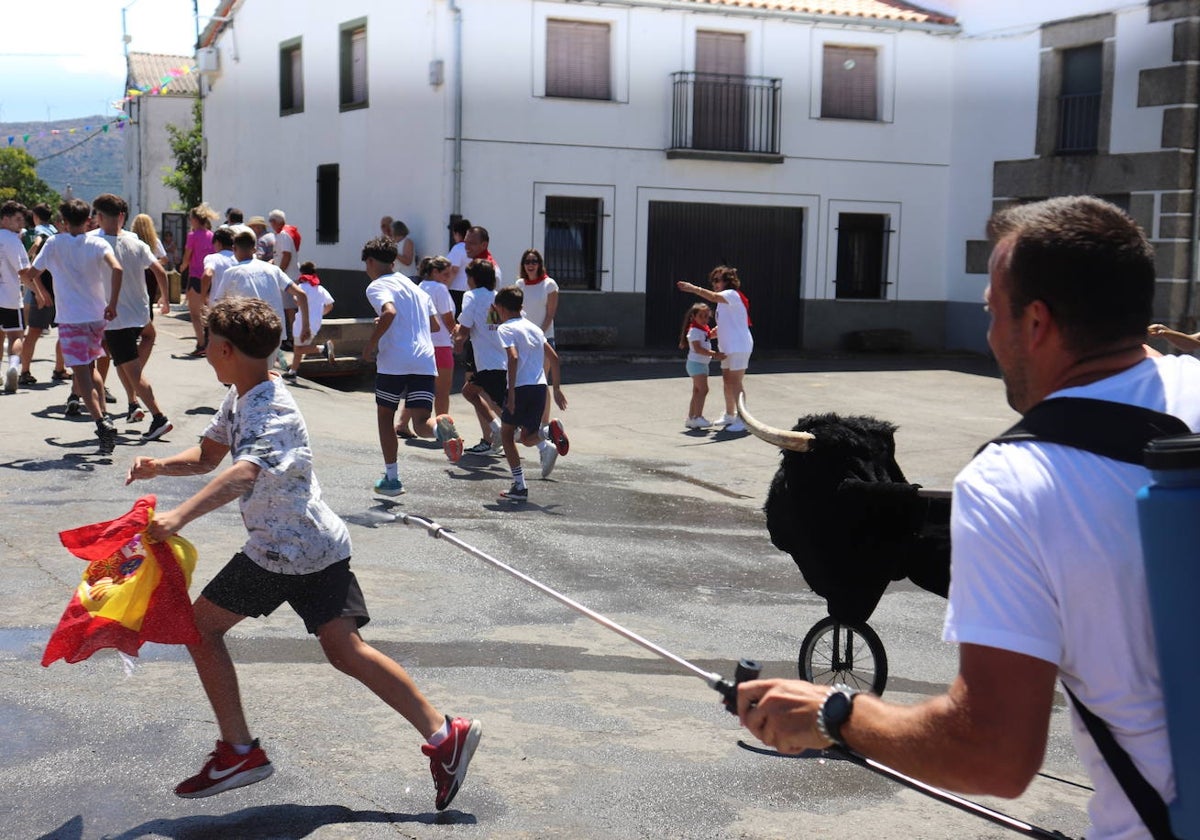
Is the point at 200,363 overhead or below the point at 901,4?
A: below

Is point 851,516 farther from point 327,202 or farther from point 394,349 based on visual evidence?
point 327,202

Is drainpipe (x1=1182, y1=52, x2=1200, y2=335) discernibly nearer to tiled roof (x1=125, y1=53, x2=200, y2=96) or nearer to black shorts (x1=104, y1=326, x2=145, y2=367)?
black shorts (x1=104, y1=326, x2=145, y2=367)

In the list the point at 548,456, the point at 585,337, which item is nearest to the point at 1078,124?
the point at 585,337

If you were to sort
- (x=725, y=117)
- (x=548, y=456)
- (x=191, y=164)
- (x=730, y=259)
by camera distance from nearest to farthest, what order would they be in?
(x=548, y=456)
(x=725, y=117)
(x=730, y=259)
(x=191, y=164)

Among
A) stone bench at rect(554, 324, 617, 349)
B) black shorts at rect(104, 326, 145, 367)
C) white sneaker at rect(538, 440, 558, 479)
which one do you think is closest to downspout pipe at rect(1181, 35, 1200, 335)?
stone bench at rect(554, 324, 617, 349)

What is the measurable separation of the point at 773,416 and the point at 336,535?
39.0ft

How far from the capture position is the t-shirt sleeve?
190cm

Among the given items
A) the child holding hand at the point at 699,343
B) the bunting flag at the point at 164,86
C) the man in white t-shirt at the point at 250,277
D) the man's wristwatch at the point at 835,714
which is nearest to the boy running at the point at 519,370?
the man in white t-shirt at the point at 250,277

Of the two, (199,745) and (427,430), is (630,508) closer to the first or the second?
(427,430)

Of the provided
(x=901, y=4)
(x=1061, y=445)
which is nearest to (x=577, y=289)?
(x=901, y=4)

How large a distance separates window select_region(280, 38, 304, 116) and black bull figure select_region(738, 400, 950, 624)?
74.8 ft

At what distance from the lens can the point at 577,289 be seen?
21562mm

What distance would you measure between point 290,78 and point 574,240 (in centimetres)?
781

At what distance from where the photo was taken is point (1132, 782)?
1.91 meters
